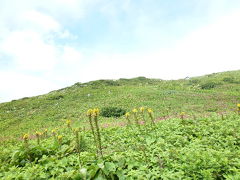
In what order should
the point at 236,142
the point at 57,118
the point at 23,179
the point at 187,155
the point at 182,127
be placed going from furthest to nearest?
the point at 57,118 → the point at 182,127 → the point at 236,142 → the point at 187,155 → the point at 23,179

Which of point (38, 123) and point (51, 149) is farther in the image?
point (38, 123)

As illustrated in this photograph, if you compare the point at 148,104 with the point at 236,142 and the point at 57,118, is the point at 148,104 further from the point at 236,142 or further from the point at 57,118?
the point at 236,142

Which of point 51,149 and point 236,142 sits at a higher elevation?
point 51,149

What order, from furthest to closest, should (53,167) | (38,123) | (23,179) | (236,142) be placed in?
(38,123), (236,142), (53,167), (23,179)

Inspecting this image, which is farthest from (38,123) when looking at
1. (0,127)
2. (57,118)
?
(0,127)

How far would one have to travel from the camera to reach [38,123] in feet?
58.3

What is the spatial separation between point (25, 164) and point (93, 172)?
120 inches

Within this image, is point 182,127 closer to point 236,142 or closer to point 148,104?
point 236,142

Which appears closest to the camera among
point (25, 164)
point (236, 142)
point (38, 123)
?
point (25, 164)

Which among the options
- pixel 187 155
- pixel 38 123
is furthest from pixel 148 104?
pixel 187 155

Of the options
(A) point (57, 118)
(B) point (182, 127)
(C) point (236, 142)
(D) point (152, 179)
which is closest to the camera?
(D) point (152, 179)

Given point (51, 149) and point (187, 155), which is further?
point (51, 149)

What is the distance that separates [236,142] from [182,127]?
2185mm

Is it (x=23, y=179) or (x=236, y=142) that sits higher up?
(x=23, y=179)
